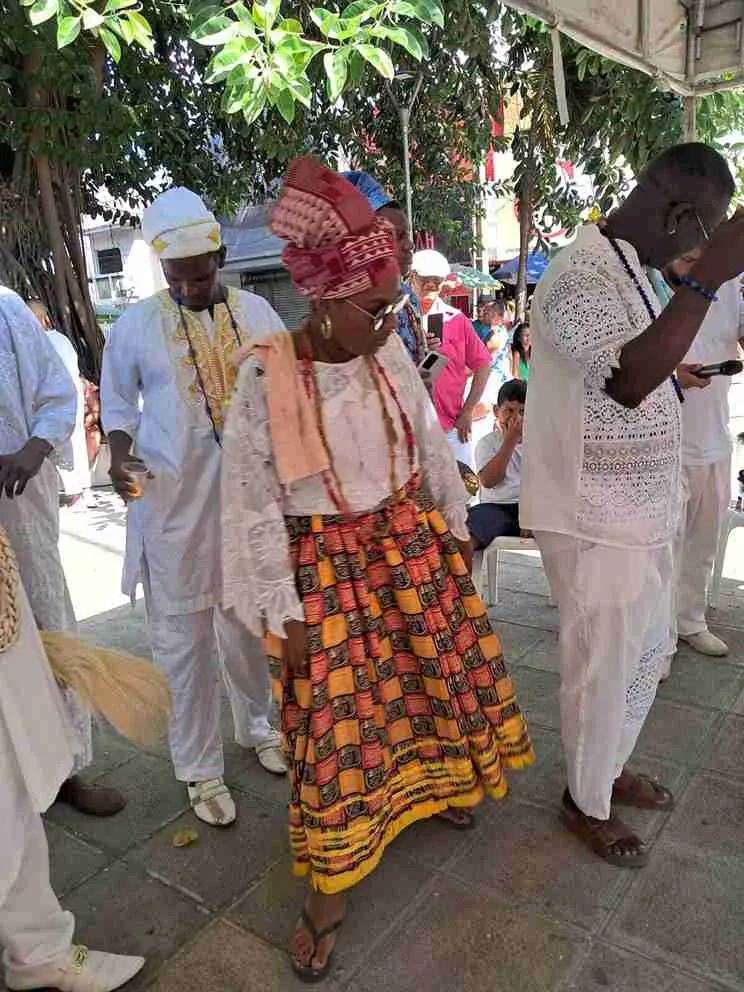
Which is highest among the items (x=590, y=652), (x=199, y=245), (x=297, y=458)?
(x=199, y=245)

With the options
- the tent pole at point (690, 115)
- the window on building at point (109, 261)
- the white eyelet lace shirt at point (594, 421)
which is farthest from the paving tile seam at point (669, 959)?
the window on building at point (109, 261)

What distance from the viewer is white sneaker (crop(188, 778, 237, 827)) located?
8.52 ft

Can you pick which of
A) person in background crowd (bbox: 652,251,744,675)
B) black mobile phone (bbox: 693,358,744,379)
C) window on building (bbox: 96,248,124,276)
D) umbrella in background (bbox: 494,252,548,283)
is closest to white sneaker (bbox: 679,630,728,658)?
person in background crowd (bbox: 652,251,744,675)

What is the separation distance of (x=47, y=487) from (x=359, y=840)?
1.57 m

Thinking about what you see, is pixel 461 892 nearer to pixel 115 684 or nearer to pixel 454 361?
pixel 115 684

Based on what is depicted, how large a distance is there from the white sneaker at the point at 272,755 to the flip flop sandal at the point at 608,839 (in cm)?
108

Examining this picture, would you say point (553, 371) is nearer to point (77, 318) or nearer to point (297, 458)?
point (297, 458)

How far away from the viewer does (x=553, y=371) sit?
212 cm

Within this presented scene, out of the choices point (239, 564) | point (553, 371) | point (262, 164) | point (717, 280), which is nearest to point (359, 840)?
point (239, 564)

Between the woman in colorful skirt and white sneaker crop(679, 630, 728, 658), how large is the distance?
1713 millimetres

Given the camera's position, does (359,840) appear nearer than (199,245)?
Yes

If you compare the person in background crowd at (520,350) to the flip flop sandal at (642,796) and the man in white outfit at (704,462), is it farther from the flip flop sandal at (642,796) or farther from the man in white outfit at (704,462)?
the flip flop sandal at (642,796)

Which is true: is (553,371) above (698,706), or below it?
above

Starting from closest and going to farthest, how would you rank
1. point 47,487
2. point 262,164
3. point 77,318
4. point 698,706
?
point 47,487, point 698,706, point 77,318, point 262,164
